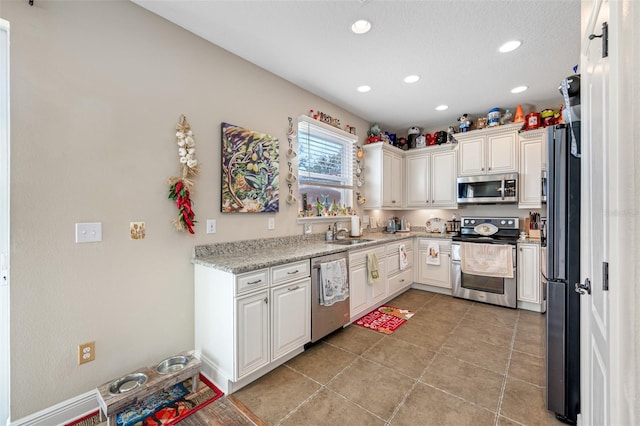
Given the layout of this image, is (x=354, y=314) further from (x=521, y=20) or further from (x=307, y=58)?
(x=521, y=20)

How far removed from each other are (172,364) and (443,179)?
169 inches

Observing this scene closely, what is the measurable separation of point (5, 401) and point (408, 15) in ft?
11.9

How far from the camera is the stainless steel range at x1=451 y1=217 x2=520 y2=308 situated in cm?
347

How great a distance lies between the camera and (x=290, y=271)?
7.41 feet

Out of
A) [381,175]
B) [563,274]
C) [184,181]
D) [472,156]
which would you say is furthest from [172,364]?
[472,156]

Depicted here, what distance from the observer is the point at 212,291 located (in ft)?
6.70

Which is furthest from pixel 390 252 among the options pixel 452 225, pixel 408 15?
pixel 408 15

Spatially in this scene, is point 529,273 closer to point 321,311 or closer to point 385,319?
point 385,319

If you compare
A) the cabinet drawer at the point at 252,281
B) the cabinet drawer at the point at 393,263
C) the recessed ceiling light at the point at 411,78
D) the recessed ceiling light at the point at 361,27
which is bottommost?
the cabinet drawer at the point at 393,263

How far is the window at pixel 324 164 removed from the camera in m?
3.24

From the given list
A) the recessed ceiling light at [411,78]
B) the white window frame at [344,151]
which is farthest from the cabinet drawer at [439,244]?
the recessed ceiling light at [411,78]

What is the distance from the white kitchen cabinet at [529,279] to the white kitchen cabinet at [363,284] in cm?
176

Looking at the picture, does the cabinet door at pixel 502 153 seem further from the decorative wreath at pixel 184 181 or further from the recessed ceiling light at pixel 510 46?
the decorative wreath at pixel 184 181

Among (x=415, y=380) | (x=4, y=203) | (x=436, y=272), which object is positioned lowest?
(x=415, y=380)
